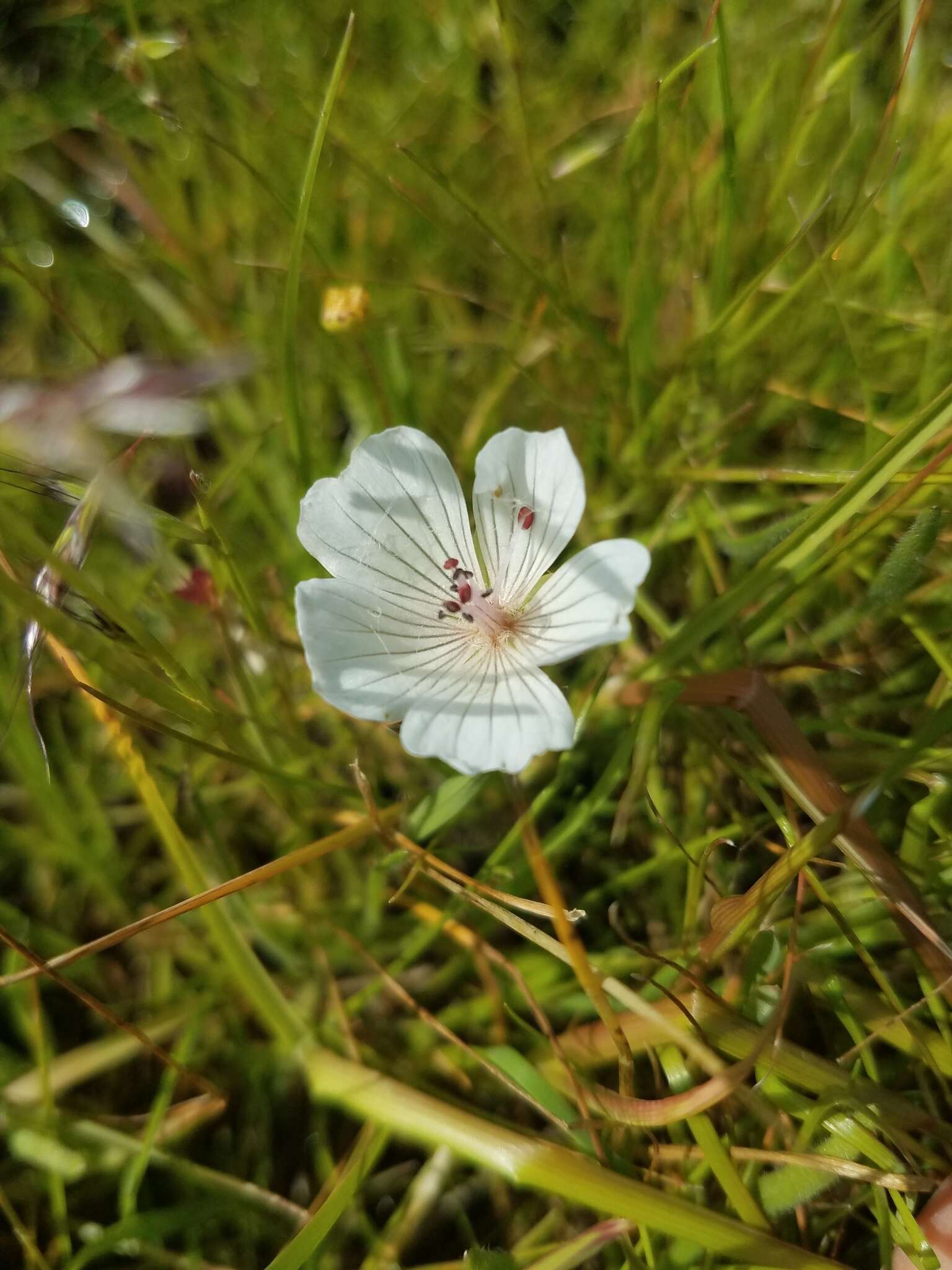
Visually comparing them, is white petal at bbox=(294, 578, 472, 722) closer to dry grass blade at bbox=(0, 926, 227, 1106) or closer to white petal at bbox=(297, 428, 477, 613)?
white petal at bbox=(297, 428, 477, 613)

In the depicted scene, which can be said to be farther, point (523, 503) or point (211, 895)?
point (523, 503)

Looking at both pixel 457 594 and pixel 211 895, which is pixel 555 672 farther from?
pixel 211 895

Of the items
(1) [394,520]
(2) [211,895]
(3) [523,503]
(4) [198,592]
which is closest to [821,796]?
(3) [523,503]

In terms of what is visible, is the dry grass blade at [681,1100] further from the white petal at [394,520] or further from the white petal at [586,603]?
the white petal at [394,520]

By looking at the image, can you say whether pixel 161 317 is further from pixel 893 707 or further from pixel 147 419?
pixel 893 707

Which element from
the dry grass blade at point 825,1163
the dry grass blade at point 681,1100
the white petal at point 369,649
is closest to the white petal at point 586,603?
the white petal at point 369,649

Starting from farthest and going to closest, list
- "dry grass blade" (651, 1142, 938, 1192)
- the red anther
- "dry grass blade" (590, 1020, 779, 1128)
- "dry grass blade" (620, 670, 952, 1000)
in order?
the red anther
"dry grass blade" (620, 670, 952, 1000)
"dry grass blade" (651, 1142, 938, 1192)
"dry grass blade" (590, 1020, 779, 1128)

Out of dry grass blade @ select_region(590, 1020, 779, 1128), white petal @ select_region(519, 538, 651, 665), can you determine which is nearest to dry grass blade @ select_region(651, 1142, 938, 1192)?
dry grass blade @ select_region(590, 1020, 779, 1128)
